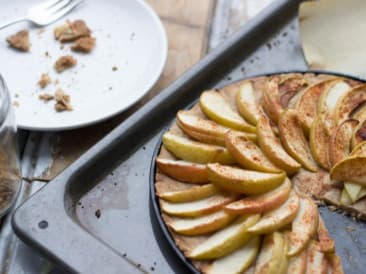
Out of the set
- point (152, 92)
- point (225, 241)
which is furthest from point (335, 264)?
point (152, 92)

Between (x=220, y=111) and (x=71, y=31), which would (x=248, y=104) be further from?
(x=71, y=31)

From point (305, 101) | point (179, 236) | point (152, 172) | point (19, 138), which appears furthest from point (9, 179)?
point (305, 101)

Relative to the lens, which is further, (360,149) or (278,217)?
(360,149)

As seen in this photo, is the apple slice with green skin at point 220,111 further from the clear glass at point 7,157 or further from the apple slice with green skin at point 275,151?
the clear glass at point 7,157

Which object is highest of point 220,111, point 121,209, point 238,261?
point 220,111

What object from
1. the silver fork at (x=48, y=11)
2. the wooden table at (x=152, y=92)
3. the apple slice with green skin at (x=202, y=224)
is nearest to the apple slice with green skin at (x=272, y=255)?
the apple slice with green skin at (x=202, y=224)

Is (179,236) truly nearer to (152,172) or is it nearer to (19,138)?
(152,172)

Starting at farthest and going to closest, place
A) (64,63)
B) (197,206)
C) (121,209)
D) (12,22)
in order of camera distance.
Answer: (12,22) → (64,63) → (121,209) → (197,206)

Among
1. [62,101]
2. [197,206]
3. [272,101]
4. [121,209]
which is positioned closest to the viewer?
[197,206]
